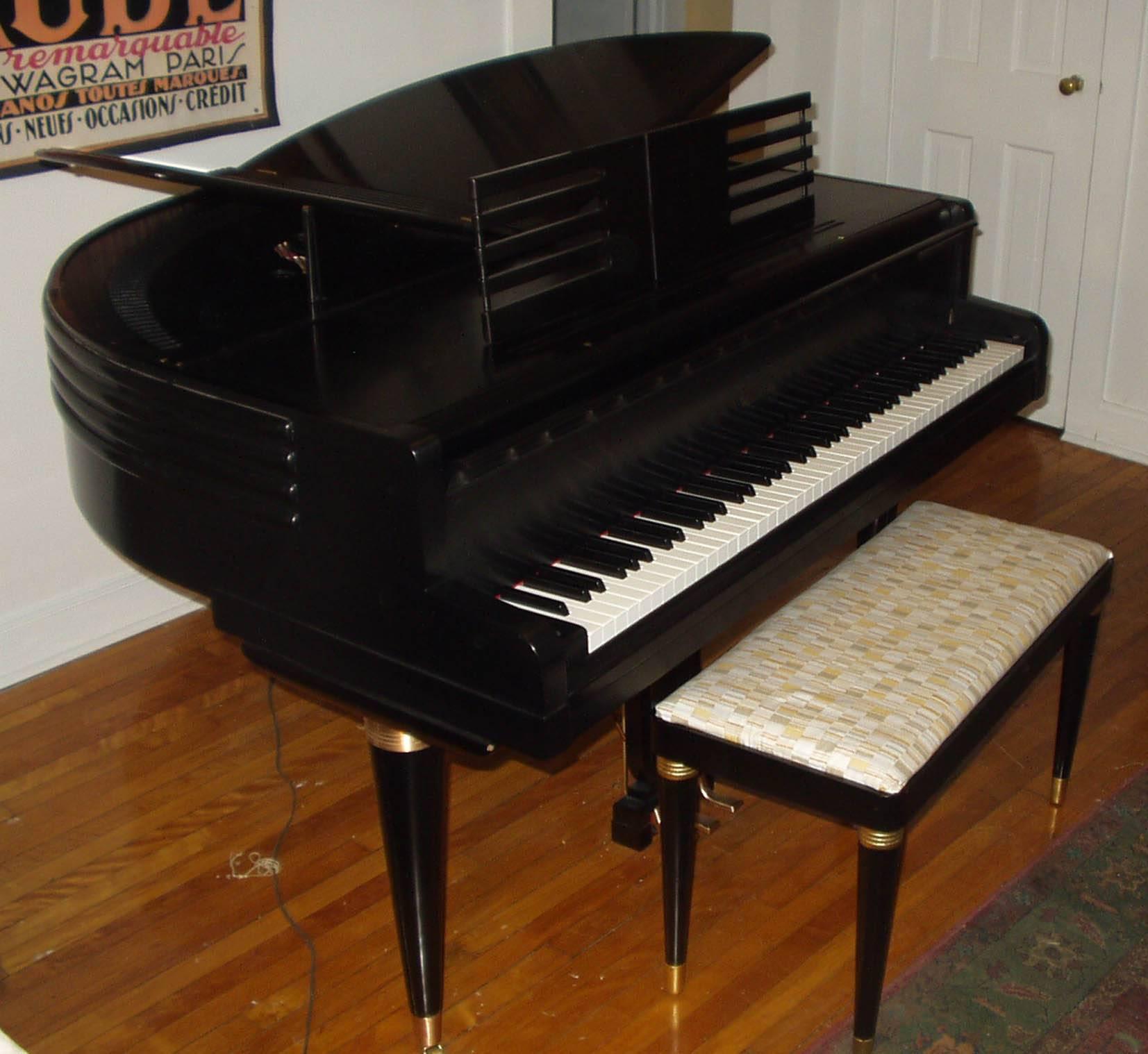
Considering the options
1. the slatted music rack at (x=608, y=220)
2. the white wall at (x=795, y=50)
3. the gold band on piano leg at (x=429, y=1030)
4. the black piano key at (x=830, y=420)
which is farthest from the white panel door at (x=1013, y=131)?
the gold band on piano leg at (x=429, y=1030)

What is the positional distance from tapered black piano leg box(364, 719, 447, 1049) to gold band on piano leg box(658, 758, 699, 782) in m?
0.32

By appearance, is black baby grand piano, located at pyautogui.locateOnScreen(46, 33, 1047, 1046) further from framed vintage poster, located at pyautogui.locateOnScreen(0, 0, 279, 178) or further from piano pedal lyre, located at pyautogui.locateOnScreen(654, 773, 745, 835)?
framed vintage poster, located at pyautogui.locateOnScreen(0, 0, 279, 178)

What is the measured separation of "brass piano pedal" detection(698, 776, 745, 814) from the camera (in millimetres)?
2717

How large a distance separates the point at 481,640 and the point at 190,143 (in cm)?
180

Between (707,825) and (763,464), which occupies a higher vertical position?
(763,464)

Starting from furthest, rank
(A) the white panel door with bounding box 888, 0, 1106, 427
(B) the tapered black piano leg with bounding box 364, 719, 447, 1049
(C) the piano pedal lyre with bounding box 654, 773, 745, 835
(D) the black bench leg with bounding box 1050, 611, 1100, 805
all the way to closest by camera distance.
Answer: (A) the white panel door with bounding box 888, 0, 1106, 427, (C) the piano pedal lyre with bounding box 654, 773, 745, 835, (D) the black bench leg with bounding box 1050, 611, 1100, 805, (B) the tapered black piano leg with bounding box 364, 719, 447, 1049

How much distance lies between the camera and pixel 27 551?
3096 millimetres

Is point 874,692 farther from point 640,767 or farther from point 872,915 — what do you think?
point 640,767

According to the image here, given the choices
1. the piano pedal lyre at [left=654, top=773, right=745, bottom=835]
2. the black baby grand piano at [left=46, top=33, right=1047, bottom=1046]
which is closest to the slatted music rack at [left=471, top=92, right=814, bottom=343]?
the black baby grand piano at [left=46, top=33, right=1047, bottom=1046]

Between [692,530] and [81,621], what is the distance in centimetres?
170

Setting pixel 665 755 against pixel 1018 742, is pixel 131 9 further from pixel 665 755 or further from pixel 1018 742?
pixel 1018 742

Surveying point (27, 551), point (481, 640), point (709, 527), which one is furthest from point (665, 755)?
point (27, 551)

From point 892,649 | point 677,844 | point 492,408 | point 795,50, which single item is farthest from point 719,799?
point 795,50

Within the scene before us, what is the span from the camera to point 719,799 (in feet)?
8.95
